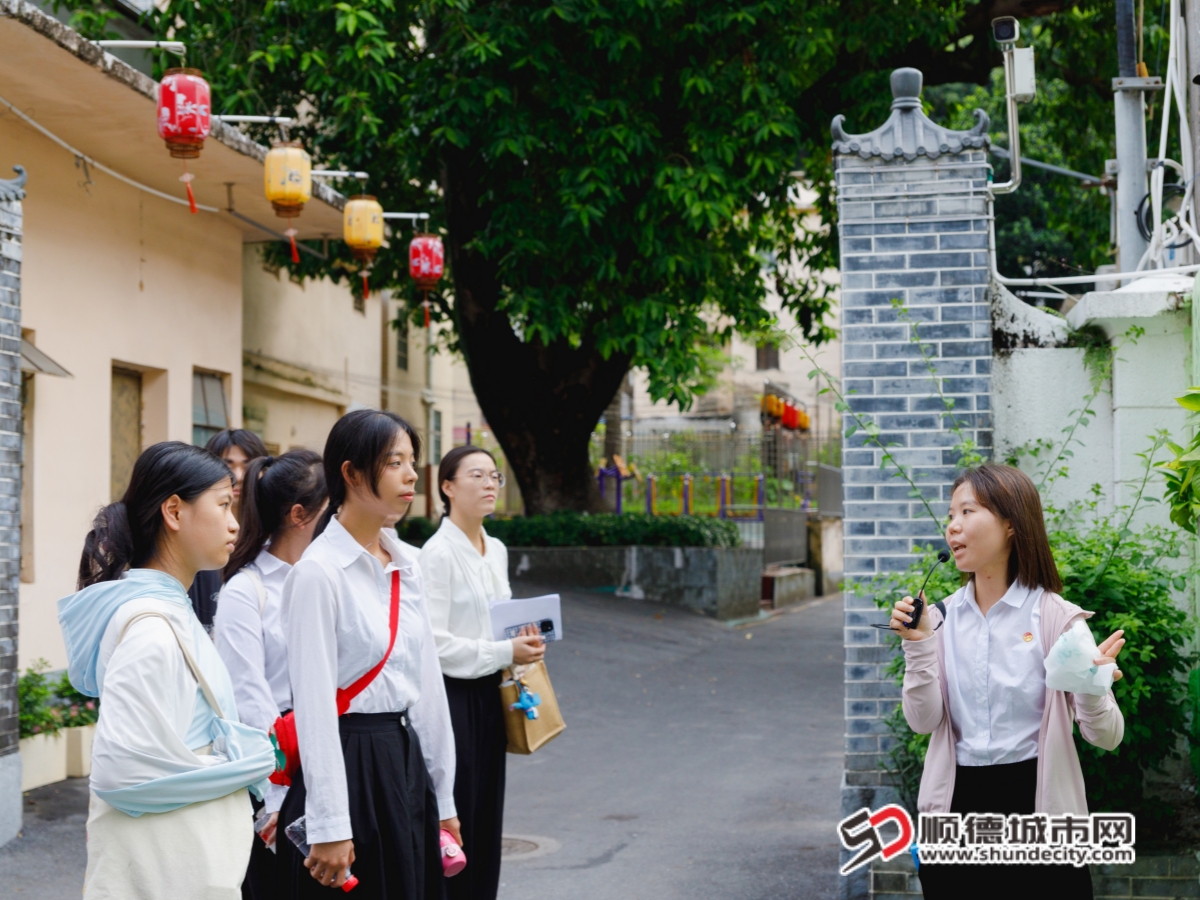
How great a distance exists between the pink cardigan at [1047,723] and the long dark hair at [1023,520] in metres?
0.06

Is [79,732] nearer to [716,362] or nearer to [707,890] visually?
[707,890]

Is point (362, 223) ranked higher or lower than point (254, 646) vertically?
higher

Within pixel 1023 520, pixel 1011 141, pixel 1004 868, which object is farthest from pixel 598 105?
pixel 1004 868

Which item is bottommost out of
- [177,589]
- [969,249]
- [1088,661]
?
[1088,661]

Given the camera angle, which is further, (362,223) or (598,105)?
(598,105)

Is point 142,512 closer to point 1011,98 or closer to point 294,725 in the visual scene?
point 294,725

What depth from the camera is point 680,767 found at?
30.0 feet

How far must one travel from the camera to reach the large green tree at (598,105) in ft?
39.2

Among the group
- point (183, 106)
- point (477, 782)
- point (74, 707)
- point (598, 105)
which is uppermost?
point (598, 105)

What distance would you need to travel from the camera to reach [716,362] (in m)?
31.7

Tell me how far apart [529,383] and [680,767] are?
7571 mm

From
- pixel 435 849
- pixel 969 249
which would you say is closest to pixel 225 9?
pixel 969 249

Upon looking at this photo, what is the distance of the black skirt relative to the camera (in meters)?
3.38

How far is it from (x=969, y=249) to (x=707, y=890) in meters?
3.20
